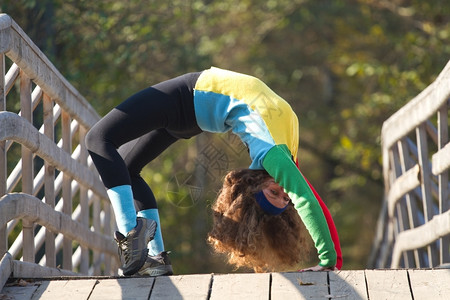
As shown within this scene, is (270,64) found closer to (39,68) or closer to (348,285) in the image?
(39,68)

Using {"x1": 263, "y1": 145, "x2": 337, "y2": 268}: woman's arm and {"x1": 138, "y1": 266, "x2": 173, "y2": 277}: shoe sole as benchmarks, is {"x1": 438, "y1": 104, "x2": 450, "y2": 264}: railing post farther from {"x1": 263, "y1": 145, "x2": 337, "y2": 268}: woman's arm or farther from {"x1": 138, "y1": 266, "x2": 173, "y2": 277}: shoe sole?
{"x1": 138, "y1": 266, "x2": 173, "y2": 277}: shoe sole

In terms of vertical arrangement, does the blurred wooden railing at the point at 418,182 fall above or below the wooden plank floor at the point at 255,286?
below

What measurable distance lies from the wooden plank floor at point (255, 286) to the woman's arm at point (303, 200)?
0.55 feet

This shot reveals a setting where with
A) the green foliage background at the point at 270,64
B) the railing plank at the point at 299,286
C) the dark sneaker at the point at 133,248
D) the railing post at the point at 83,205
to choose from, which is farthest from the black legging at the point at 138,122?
the green foliage background at the point at 270,64

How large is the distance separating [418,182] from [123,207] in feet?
7.26

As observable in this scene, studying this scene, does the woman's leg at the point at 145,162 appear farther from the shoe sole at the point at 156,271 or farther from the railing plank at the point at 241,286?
the railing plank at the point at 241,286

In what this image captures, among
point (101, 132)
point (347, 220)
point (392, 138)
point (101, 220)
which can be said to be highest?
point (101, 132)

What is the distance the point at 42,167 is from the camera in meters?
4.14

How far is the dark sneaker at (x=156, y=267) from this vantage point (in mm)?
3475

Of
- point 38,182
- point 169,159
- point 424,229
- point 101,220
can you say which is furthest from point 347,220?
point 38,182

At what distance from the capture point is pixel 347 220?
43.9ft

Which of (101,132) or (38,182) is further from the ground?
(101,132)

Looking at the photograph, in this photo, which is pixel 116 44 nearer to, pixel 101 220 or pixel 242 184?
pixel 101 220

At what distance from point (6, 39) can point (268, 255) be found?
1401 millimetres
